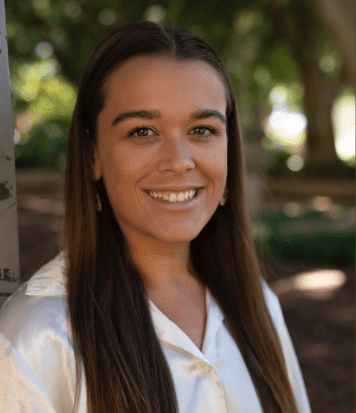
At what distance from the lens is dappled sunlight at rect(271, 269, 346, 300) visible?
6387 mm

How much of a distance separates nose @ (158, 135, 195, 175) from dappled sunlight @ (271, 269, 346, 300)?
4925mm

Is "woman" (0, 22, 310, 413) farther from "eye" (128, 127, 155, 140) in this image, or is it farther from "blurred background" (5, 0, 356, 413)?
"blurred background" (5, 0, 356, 413)

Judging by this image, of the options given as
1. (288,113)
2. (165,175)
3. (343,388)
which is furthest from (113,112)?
(288,113)

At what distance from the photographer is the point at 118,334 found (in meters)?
1.59

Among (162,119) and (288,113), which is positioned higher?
(288,113)

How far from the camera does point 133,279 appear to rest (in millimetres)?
1782

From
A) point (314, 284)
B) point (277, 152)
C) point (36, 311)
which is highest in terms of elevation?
point (277, 152)

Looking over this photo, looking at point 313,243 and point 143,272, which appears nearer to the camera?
point 143,272

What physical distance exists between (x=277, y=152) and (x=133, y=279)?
18449mm

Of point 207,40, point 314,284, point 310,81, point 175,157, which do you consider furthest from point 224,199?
point 310,81

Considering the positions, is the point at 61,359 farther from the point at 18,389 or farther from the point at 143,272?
the point at 143,272

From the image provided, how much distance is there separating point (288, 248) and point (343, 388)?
11.8 feet

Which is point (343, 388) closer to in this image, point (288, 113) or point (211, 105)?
point (211, 105)

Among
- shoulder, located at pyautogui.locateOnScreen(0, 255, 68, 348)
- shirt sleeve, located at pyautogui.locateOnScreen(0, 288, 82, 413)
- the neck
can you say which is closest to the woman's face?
the neck
